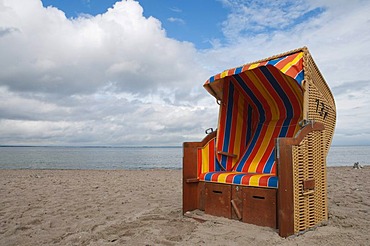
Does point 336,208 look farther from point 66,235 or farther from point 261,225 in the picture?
point 66,235

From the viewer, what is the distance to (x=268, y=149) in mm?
4332

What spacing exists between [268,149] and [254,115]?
30.0 inches

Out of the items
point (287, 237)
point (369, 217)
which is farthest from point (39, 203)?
point (369, 217)

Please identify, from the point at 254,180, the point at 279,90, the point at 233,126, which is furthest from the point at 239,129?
the point at 254,180

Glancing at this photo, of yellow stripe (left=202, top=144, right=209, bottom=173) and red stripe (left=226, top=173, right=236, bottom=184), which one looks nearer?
red stripe (left=226, top=173, right=236, bottom=184)

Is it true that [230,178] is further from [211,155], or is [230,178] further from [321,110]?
[321,110]

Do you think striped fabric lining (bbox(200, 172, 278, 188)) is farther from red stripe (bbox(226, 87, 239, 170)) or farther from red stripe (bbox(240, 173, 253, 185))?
red stripe (bbox(226, 87, 239, 170))

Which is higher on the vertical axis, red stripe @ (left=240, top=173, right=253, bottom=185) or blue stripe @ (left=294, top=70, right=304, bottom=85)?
blue stripe @ (left=294, top=70, right=304, bottom=85)

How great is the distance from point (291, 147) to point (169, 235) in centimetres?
157

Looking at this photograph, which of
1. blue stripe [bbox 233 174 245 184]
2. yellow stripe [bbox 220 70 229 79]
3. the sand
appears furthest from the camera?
yellow stripe [bbox 220 70 229 79]

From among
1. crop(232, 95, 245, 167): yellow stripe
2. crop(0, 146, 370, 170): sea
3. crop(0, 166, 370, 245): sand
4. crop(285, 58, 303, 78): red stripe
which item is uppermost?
crop(285, 58, 303, 78): red stripe

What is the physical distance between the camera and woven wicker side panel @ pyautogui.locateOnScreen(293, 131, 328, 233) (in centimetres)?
302

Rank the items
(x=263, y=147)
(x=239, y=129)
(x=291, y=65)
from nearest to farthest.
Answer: (x=291, y=65)
(x=263, y=147)
(x=239, y=129)

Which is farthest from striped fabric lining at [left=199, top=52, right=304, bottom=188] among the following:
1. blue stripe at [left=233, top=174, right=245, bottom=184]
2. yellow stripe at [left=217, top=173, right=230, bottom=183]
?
blue stripe at [left=233, top=174, right=245, bottom=184]
